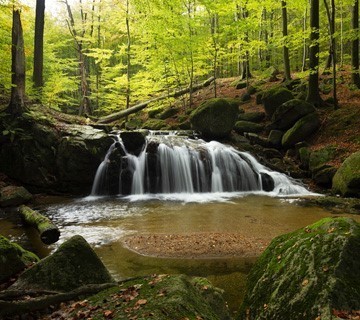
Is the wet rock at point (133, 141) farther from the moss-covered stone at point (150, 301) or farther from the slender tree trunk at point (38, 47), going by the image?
the moss-covered stone at point (150, 301)

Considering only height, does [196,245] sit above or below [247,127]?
below

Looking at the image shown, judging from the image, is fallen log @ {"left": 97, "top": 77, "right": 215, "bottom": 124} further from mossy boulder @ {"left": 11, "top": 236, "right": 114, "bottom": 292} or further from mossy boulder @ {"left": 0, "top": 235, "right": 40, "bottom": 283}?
mossy boulder @ {"left": 11, "top": 236, "right": 114, "bottom": 292}

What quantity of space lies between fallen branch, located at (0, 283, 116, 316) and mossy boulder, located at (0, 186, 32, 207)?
9124 millimetres

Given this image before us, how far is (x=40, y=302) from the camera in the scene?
272 centimetres

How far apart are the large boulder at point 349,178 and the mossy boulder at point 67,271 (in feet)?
34.3

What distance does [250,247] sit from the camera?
6781 mm

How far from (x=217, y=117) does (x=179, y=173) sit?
4560 mm

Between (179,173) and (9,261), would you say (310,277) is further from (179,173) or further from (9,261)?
(179,173)

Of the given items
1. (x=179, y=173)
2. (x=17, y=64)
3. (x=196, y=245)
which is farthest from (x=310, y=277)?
(x=17, y=64)

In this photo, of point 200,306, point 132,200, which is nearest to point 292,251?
point 200,306

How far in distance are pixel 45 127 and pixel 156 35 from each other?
8.91 meters

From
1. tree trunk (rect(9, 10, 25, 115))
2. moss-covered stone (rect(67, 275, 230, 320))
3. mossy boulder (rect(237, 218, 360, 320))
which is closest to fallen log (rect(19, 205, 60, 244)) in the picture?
moss-covered stone (rect(67, 275, 230, 320))

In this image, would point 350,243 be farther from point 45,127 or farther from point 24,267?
point 45,127

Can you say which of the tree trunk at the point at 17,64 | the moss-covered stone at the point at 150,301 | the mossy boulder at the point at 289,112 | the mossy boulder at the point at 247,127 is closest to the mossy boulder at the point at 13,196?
the tree trunk at the point at 17,64
